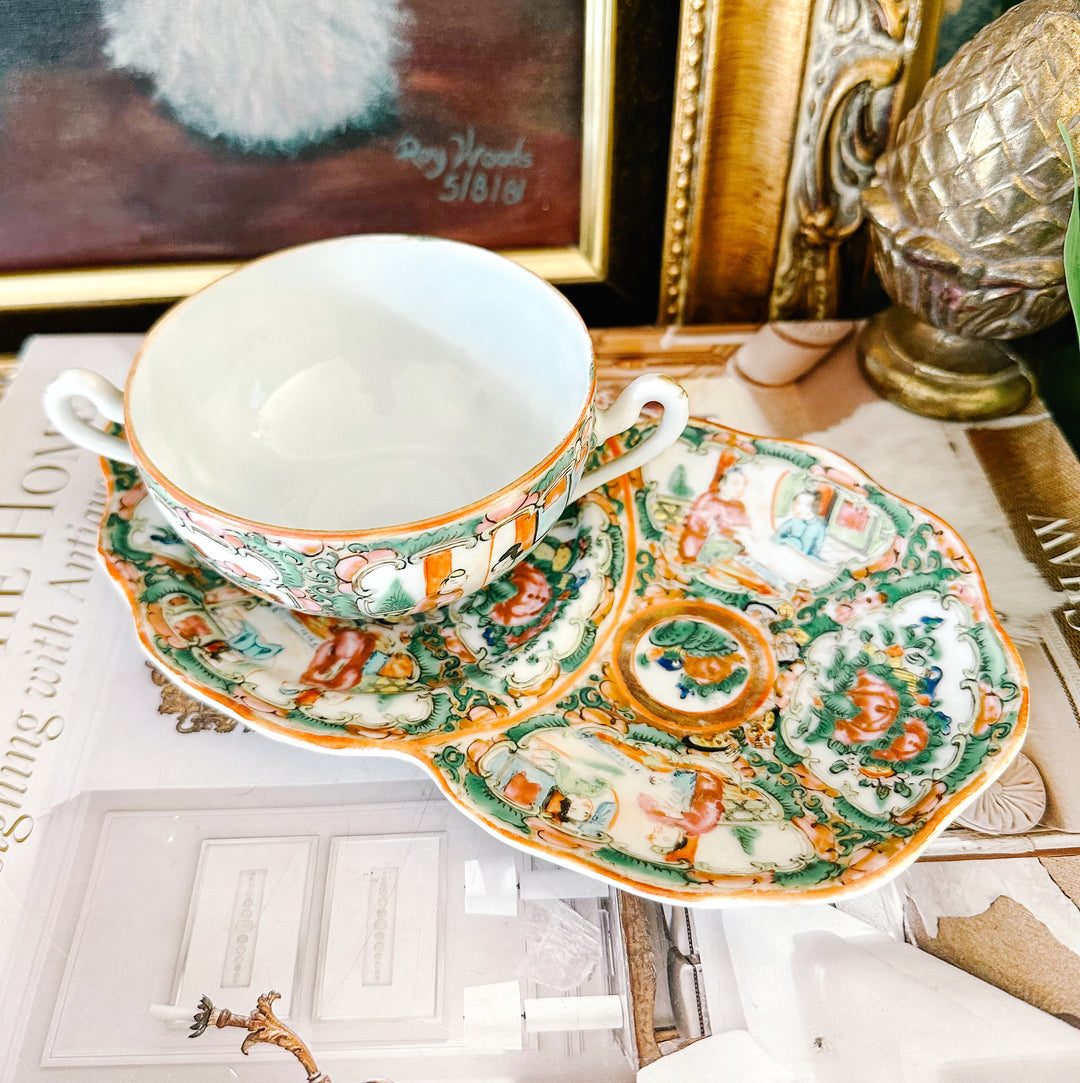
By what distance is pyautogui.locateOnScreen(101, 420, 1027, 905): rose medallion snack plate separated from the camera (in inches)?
13.9

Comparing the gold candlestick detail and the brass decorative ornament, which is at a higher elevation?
the brass decorative ornament

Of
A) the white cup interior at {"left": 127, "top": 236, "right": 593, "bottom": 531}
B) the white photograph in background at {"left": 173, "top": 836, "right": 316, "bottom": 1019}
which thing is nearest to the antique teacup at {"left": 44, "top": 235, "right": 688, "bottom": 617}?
the white cup interior at {"left": 127, "top": 236, "right": 593, "bottom": 531}

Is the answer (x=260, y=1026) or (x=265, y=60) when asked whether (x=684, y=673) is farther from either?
(x=265, y=60)

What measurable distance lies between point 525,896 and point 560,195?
40 cm

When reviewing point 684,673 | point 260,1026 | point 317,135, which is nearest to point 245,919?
point 260,1026

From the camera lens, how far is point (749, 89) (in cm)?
51

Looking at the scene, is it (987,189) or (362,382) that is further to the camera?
(362,382)

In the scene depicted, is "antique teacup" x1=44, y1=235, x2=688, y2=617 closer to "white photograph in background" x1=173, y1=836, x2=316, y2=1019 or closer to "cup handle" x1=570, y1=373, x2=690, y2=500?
"cup handle" x1=570, y1=373, x2=690, y2=500

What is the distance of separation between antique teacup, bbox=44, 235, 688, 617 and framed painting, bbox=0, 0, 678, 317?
0.07 metres

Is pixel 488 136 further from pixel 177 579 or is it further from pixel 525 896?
pixel 525 896

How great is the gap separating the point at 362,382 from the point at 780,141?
0.28 meters

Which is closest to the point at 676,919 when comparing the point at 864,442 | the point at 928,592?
the point at 928,592
